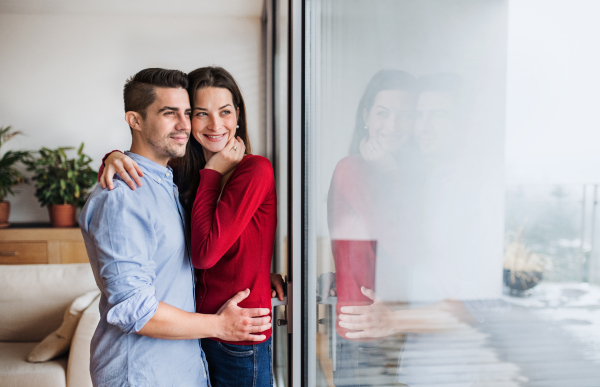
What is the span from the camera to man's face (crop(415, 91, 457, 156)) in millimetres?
312

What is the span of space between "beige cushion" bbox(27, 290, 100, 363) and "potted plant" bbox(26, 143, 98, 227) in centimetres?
119

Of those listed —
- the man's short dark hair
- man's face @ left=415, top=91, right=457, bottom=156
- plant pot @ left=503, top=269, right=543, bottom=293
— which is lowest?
plant pot @ left=503, top=269, right=543, bottom=293

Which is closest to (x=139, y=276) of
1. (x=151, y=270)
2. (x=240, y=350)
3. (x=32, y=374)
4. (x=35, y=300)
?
(x=151, y=270)

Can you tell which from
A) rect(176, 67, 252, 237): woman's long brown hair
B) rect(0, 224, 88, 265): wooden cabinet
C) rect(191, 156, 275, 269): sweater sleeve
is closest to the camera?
rect(191, 156, 275, 269): sweater sleeve

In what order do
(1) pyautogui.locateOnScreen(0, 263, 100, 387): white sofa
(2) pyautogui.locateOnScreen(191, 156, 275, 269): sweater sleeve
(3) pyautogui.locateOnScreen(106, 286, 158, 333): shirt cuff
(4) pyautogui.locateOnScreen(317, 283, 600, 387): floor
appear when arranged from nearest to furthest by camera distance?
(4) pyautogui.locateOnScreen(317, 283, 600, 387): floor, (3) pyautogui.locateOnScreen(106, 286, 158, 333): shirt cuff, (2) pyautogui.locateOnScreen(191, 156, 275, 269): sweater sleeve, (1) pyautogui.locateOnScreen(0, 263, 100, 387): white sofa

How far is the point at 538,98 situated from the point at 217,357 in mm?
1044

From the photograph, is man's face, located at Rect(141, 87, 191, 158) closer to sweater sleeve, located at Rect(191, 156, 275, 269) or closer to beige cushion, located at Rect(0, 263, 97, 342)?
sweater sleeve, located at Rect(191, 156, 275, 269)

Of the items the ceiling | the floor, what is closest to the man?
the floor

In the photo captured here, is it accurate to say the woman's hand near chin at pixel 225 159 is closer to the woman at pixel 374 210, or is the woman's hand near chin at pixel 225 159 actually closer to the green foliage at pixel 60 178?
the woman at pixel 374 210

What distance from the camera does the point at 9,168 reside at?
282 cm

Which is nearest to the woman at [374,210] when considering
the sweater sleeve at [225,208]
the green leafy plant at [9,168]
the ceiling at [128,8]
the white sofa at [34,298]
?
the sweater sleeve at [225,208]

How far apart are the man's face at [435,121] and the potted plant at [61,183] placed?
2.90 meters

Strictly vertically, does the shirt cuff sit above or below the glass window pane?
below

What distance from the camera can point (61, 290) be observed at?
7.02 feet
